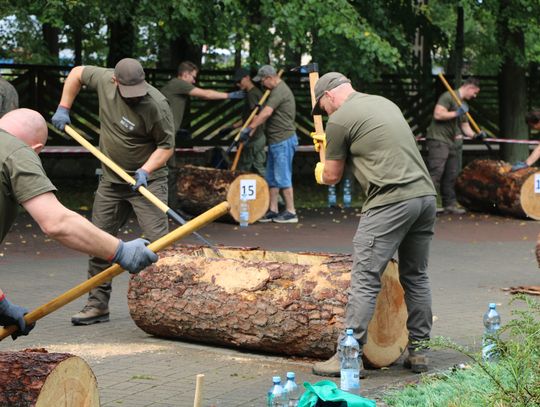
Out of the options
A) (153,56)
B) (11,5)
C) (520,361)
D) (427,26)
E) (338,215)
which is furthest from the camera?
(153,56)

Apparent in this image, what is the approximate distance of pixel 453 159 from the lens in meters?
17.6

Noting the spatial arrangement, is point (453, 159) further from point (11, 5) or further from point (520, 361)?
point (520, 361)

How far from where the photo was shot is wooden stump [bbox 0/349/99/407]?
4.88 meters

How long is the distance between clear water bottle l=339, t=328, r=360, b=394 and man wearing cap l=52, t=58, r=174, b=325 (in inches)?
99.2

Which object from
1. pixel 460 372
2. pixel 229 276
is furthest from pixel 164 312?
pixel 460 372

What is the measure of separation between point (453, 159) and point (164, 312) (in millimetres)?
10219

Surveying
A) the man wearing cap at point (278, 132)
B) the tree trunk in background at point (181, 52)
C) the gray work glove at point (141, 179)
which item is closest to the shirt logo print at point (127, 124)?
the gray work glove at point (141, 179)

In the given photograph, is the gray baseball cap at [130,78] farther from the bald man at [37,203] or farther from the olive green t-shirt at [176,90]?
the olive green t-shirt at [176,90]

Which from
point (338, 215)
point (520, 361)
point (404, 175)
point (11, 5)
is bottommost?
point (338, 215)

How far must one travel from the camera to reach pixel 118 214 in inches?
364

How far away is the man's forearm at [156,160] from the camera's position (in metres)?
8.93

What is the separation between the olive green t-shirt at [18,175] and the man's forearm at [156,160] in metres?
3.78

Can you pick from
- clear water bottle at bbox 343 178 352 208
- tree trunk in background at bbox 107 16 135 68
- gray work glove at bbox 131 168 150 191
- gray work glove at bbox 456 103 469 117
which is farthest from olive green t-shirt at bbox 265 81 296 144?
gray work glove at bbox 131 168 150 191

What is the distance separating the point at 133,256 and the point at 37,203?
523mm
